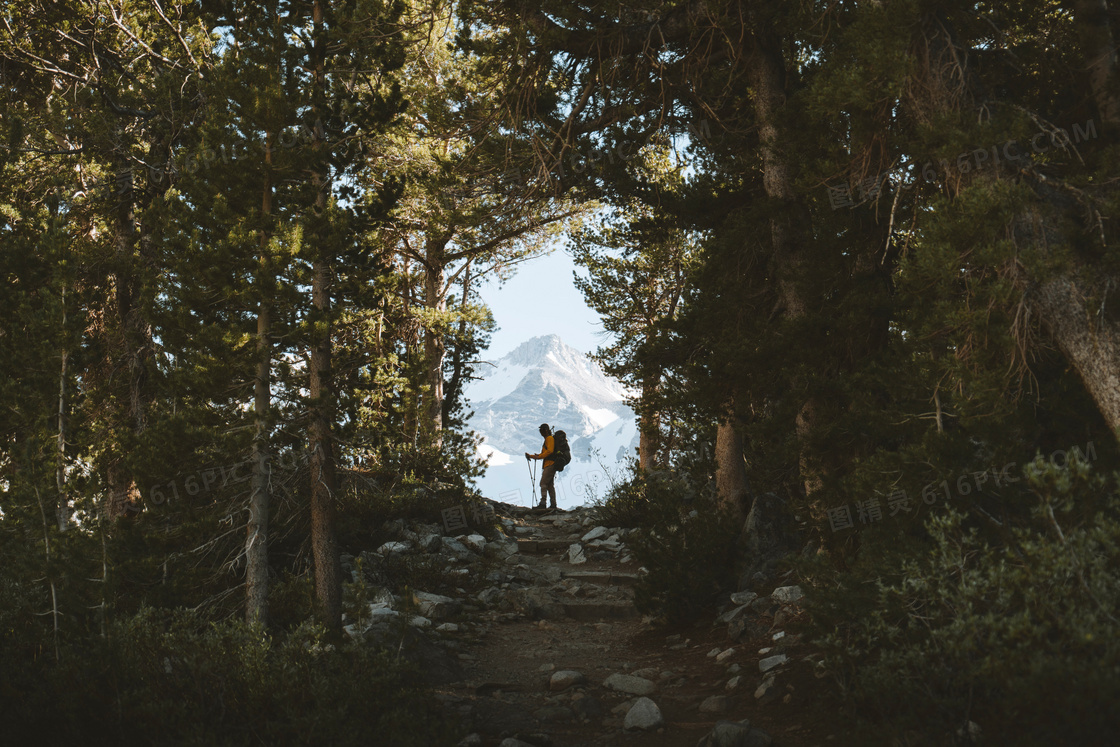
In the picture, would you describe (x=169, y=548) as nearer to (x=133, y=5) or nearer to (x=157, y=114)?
(x=157, y=114)

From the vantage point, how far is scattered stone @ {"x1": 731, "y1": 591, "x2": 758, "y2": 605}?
26.1ft

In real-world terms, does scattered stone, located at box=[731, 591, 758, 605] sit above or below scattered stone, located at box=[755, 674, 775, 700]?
above

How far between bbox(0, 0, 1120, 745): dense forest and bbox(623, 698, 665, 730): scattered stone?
4.57ft

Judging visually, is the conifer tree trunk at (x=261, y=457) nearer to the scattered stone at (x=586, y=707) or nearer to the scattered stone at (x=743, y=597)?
the scattered stone at (x=586, y=707)

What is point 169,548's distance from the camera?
296 inches

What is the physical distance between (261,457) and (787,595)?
5.44m

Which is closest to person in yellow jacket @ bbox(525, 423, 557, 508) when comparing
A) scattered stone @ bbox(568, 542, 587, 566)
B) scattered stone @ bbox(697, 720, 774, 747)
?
scattered stone @ bbox(568, 542, 587, 566)

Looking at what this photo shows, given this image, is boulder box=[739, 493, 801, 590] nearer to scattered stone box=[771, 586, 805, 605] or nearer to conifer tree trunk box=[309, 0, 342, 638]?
scattered stone box=[771, 586, 805, 605]

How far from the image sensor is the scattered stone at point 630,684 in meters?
6.36

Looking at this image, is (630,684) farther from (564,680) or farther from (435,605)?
(435,605)

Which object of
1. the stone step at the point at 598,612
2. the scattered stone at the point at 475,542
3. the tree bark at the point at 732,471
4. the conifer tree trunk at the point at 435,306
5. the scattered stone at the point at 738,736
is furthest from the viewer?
the conifer tree trunk at the point at 435,306

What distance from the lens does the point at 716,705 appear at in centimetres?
577

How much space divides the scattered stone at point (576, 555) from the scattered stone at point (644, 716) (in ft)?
21.7

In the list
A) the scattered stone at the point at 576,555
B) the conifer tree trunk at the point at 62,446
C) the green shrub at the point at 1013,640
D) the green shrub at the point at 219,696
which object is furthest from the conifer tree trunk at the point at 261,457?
the scattered stone at the point at 576,555
